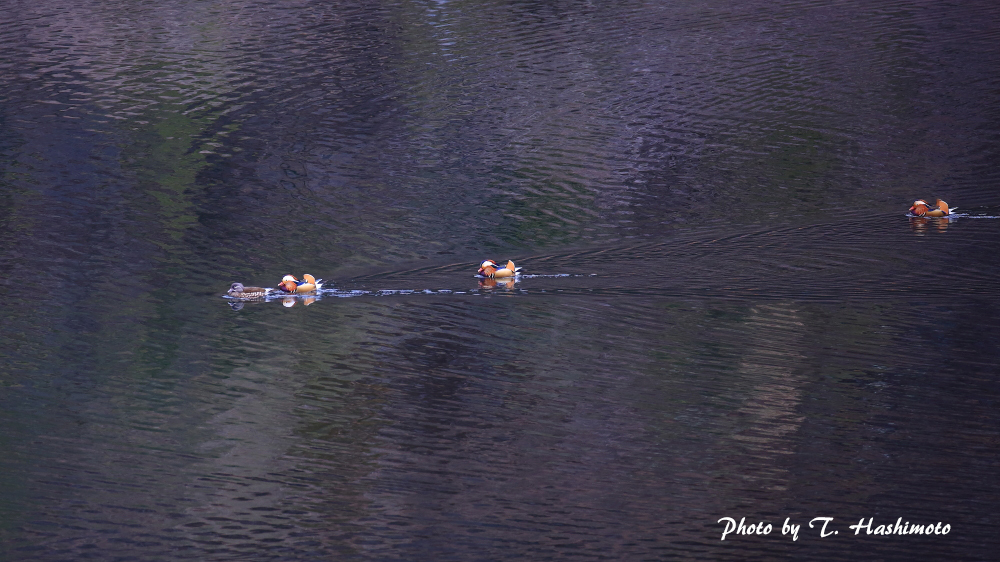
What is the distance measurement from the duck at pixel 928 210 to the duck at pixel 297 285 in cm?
831

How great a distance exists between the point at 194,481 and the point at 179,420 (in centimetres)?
121

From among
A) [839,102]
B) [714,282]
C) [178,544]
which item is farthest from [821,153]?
[178,544]

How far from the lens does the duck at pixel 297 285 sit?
1351 centimetres

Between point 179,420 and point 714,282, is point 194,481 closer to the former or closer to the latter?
point 179,420

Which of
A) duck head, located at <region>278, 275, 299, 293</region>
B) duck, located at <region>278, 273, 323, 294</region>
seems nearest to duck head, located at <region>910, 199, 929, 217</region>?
→ duck, located at <region>278, 273, 323, 294</region>

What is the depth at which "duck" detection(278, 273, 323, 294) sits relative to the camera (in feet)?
44.3

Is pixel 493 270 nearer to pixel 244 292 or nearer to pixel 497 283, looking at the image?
pixel 497 283

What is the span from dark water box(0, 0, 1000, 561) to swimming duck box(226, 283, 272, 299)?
0.60 ft

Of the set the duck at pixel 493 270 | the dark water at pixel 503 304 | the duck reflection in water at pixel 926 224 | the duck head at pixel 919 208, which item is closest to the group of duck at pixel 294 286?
the duck at pixel 493 270

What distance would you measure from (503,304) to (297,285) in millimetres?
2483

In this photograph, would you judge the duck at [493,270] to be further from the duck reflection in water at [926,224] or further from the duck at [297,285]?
the duck reflection in water at [926,224]

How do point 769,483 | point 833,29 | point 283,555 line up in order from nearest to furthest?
point 283,555
point 769,483
point 833,29

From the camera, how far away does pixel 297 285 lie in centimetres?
1364

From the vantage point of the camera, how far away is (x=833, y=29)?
2748 cm
